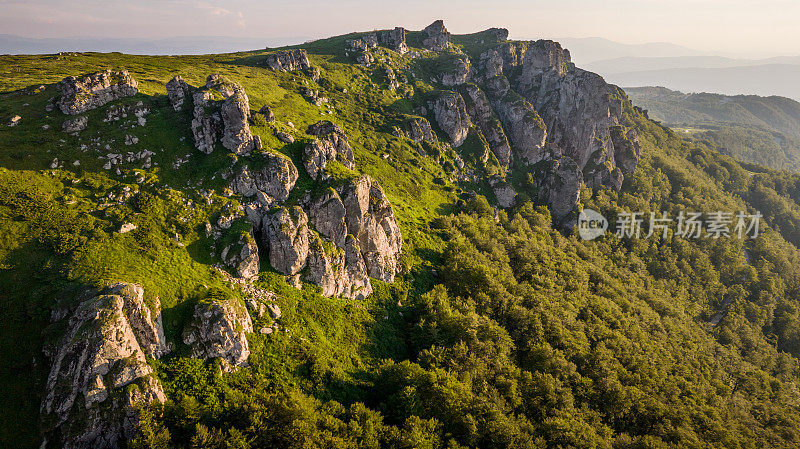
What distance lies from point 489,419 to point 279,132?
72.2 m

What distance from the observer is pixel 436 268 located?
8512 centimetres

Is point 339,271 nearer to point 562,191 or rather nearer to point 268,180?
point 268,180

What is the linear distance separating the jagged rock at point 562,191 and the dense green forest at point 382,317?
2160 cm

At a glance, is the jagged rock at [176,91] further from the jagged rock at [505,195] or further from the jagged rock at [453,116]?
the jagged rock at [505,195]

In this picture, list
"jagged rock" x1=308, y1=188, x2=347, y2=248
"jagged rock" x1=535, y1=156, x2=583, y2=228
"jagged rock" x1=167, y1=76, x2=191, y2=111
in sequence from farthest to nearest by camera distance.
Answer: "jagged rock" x1=535, y1=156, x2=583, y2=228 → "jagged rock" x1=167, y1=76, x2=191, y2=111 → "jagged rock" x1=308, y1=188, x2=347, y2=248

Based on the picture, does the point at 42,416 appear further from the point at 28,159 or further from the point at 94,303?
the point at 28,159

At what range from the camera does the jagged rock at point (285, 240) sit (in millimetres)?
55344

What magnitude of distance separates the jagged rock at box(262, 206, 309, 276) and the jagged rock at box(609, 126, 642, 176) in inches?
6952

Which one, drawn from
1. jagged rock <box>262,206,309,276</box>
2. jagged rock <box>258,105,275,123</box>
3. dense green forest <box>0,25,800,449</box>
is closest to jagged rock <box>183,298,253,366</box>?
dense green forest <box>0,25,800,449</box>

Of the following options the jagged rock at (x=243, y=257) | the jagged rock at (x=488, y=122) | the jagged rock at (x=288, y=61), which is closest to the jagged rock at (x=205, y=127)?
the jagged rock at (x=243, y=257)

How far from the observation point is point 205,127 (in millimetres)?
63875

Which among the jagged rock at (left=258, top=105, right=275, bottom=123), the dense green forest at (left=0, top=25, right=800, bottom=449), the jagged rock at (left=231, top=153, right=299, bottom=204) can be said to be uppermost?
the jagged rock at (left=258, top=105, right=275, bottom=123)

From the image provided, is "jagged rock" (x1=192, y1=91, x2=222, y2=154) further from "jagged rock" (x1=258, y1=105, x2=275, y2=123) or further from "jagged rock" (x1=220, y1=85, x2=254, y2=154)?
"jagged rock" (x1=258, y1=105, x2=275, y2=123)

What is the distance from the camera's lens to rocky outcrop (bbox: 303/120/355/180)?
6944 centimetres
